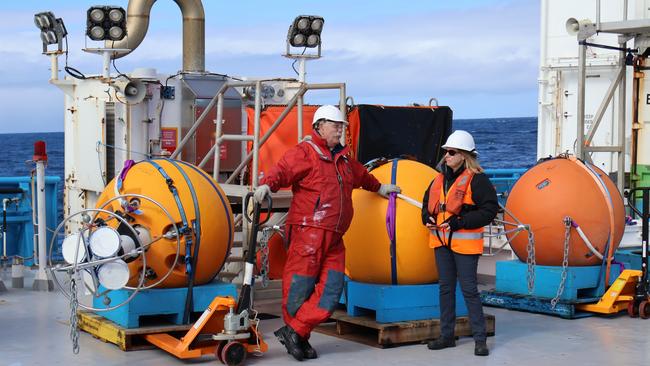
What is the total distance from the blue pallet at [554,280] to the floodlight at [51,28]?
5.97m

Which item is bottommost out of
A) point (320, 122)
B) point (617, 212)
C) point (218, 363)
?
point (218, 363)

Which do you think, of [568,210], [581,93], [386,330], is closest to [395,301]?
[386,330]

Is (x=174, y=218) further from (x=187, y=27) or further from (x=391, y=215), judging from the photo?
(x=187, y=27)

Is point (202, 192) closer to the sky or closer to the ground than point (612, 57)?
closer to the ground

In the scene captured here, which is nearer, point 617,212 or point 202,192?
point 202,192

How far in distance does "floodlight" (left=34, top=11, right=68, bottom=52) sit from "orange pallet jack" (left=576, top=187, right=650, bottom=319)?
6.88 metres

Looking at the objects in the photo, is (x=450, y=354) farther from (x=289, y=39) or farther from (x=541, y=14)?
(x=541, y=14)

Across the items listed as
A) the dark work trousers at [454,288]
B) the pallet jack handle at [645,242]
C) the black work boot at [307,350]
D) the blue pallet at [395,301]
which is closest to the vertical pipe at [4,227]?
the blue pallet at [395,301]

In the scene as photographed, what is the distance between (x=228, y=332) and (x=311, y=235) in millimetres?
1034

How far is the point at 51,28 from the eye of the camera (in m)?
12.7

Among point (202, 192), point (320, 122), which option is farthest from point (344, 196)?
point (202, 192)

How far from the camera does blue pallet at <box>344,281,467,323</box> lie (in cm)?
899

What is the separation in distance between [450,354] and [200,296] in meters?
2.16

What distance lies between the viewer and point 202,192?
885 cm
